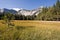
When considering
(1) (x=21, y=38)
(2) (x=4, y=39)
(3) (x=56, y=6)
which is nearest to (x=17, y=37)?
(1) (x=21, y=38)

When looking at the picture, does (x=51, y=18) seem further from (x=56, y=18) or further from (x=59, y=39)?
(x=59, y=39)

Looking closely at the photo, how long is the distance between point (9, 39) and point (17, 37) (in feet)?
1.38

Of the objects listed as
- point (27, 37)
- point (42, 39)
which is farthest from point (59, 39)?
point (27, 37)

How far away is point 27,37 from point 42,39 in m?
0.81

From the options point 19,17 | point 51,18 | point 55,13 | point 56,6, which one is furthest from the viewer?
point 19,17

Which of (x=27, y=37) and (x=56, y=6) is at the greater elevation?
(x=56, y=6)

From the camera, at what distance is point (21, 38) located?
22.6ft

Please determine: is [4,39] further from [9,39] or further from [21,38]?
[21,38]

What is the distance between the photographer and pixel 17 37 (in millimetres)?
6977

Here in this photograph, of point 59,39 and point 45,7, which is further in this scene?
point 45,7

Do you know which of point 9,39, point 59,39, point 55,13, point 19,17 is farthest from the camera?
point 19,17

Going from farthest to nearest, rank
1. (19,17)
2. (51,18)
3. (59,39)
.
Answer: (19,17) < (51,18) < (59,39)

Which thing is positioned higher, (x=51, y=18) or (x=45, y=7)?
(x=45, y=7)

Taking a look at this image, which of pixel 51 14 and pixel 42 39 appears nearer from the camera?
pixel 42 39
